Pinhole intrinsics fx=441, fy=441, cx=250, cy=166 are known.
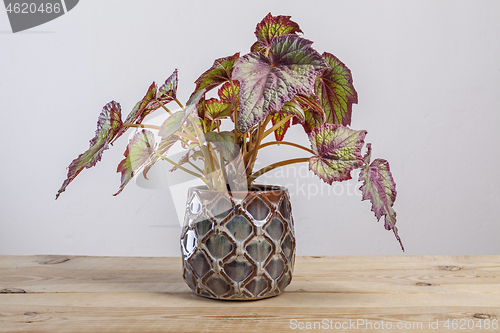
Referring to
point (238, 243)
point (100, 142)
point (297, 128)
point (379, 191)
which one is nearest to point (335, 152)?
point (379, 191)

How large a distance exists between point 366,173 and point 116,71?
54.1 inches

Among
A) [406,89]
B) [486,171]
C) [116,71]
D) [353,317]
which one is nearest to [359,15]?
[406,89]

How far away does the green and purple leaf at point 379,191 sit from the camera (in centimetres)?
60

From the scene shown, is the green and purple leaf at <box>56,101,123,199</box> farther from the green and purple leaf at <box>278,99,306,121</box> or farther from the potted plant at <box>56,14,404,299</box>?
the green and purple leaf at <box>278,99,306,121</box>

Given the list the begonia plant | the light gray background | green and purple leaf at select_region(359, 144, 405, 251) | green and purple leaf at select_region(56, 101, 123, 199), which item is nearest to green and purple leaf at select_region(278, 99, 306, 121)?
the begonia plant

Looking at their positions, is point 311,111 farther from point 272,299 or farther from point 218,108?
point 272,299

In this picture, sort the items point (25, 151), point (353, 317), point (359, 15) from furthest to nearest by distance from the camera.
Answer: point (25, 151) < point (359, 15) < point (353, 317)

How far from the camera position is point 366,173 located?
0.60 m

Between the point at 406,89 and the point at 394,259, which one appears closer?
the point at 394,259

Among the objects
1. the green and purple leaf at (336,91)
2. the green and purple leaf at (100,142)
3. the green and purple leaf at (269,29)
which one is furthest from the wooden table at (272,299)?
the green and purple leaf at (269,29)

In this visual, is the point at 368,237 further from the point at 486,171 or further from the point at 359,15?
the point at 359,15

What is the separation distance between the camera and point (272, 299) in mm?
667

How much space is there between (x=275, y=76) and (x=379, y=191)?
0.71 feet

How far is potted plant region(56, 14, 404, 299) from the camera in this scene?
0.57 meters
